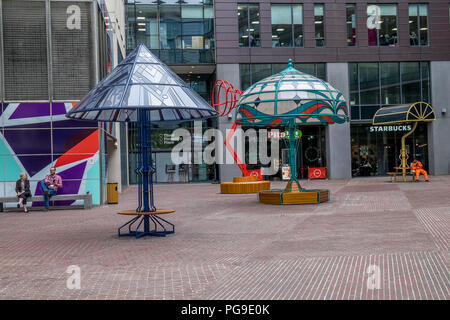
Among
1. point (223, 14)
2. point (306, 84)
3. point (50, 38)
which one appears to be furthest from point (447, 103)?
point (50, 38)

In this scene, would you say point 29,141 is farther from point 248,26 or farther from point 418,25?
point 418,25

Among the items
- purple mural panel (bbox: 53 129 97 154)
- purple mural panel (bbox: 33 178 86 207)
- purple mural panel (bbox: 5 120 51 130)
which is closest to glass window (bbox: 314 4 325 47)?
purple mural panel (bbox: 53 129 97 154)

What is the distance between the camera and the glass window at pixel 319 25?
3828 centimetres

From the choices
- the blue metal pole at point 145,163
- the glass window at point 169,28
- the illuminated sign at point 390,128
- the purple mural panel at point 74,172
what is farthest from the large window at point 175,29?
the blue metal pole at point 145,163

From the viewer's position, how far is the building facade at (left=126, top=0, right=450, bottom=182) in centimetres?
3788

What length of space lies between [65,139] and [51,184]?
1.81 metres

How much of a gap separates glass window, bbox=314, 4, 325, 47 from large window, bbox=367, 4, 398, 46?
3155mm

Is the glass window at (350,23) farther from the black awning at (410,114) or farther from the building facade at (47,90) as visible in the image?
the building facade at (47,90)

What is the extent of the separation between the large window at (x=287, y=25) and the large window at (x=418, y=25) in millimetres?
7749

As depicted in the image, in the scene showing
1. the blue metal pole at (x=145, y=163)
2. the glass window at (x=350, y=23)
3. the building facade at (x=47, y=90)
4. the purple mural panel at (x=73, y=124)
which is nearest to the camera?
the blue metal pole at (x=145, y=163)

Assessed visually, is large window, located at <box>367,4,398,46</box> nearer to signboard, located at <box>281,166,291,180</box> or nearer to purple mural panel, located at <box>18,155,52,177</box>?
signboard, located at <box>281,166,291,180</box>

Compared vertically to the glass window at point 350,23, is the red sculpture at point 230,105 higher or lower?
lower

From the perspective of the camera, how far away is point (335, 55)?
3825cm

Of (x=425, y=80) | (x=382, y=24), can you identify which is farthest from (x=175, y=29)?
(x=425, y=80)
